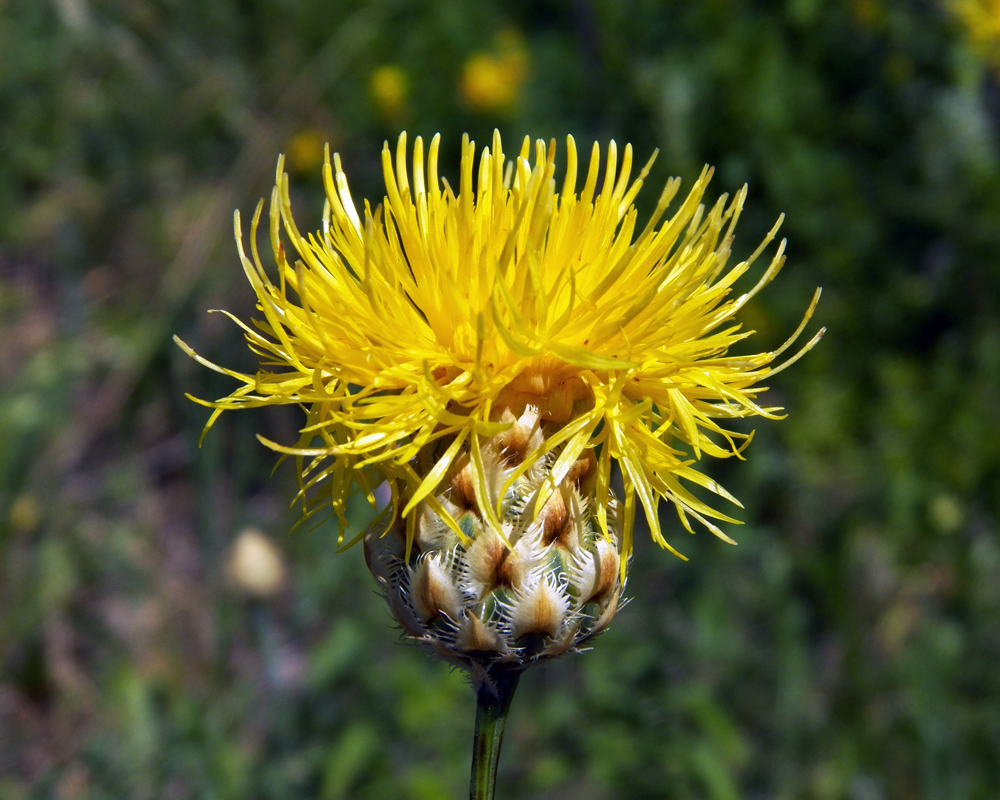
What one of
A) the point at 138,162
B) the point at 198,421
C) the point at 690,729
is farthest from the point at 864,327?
the point at 138,162

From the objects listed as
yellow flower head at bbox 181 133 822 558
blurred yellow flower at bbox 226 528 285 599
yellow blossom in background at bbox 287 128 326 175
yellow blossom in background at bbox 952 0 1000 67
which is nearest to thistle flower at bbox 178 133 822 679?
yellow flower head at bbox 181 133 822 558

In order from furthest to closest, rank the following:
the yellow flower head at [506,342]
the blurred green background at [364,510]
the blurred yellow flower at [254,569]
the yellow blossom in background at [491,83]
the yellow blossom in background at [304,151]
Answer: the yellow blossom in background at [304,151]
the yellow blossom in background at [491,83]
the blurred green background at [364,510]
the blurred yellow flower at [254,569]
the yellow flower head at [506,342]

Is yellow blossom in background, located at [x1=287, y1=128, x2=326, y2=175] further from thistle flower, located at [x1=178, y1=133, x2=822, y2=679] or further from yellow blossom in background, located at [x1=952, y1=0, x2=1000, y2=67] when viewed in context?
thistle flower, located at [x1=178, y1=133, x2=822, y2=679]

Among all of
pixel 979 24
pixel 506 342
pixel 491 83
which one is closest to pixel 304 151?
pixel 491 83

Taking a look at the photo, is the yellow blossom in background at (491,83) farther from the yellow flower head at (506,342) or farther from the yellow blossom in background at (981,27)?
the yellow flower head at (506,342)

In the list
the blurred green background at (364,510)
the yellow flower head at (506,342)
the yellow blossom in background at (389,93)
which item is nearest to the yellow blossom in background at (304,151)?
the blurred green background at (364,510)
